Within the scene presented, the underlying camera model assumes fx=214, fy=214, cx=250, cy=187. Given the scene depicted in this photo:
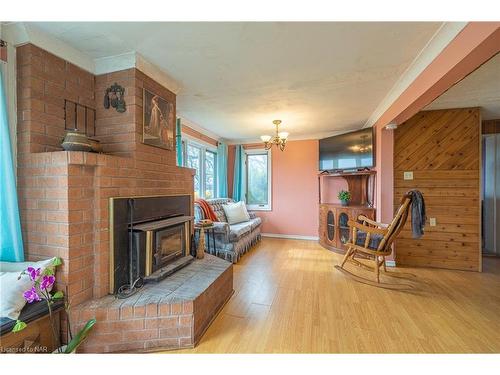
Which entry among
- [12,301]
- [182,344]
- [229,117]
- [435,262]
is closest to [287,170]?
[229,117]

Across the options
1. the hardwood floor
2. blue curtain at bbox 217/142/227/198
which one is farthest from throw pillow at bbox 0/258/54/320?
blue curtain at bbox 217/142/227/198

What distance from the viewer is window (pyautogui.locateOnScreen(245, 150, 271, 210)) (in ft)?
16.5

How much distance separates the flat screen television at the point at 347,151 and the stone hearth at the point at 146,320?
3.28m

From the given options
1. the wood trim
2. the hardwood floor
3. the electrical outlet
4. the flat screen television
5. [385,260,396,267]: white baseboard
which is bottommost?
the hardwood floor

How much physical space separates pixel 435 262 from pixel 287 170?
2940 millimetres

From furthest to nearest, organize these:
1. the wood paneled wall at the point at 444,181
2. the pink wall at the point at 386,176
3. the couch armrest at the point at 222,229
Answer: the couch armrest at the point at 222,229, the pink wall at the point at 386,176, the wood paneled wall at the point at 444,181

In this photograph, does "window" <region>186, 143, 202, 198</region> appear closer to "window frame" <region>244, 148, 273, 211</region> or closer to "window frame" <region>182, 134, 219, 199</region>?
"window frame" <region>182, 134, 219, 199</region>

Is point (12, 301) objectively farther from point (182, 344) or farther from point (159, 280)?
point (182, 344)

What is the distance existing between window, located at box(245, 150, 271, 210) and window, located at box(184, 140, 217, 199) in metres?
0.84

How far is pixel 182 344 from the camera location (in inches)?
59.6

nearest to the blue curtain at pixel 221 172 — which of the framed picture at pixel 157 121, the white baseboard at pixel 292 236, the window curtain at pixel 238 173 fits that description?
the window curtain at pixel 238 173

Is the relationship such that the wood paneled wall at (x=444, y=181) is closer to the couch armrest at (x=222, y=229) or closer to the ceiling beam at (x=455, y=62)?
the ceiling beam at (x=455, y=62)

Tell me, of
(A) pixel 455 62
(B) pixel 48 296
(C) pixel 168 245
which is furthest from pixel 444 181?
(B) pixel 48 296

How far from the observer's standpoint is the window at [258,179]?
504 cm
